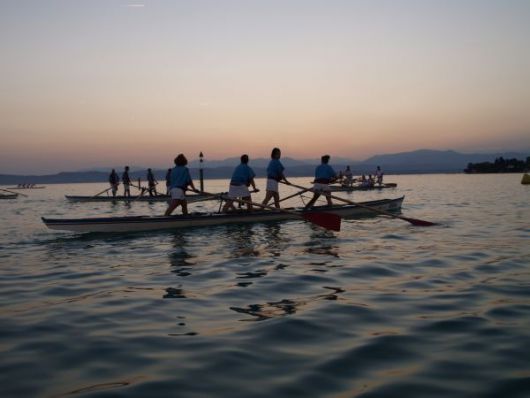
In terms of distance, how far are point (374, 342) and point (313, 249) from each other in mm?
6785

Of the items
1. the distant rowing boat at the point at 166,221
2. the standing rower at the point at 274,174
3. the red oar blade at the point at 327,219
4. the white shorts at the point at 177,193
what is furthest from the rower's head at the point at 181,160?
the red oar blade at the point at 327,219

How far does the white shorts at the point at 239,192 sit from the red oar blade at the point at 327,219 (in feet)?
11.8

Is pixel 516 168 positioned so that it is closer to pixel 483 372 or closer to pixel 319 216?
pixel 319 216

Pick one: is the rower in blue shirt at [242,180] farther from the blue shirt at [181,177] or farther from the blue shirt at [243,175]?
the blue shirt at [181,177]

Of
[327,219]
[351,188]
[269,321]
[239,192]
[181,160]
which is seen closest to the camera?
[269,321]

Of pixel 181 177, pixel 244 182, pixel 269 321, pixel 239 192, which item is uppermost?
pixel 181 177

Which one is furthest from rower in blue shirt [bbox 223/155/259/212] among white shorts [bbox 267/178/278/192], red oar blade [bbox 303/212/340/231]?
red oar blade [bbox 303/212/340/231]

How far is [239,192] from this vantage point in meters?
18.2

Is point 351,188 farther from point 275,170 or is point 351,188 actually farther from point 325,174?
point 275,170

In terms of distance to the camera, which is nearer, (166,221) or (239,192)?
(166,221)

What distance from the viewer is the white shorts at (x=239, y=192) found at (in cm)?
1815

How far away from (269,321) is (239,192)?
1223 cm

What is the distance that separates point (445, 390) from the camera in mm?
4141

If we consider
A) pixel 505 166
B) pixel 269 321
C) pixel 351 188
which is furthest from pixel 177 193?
pixel 505 166
